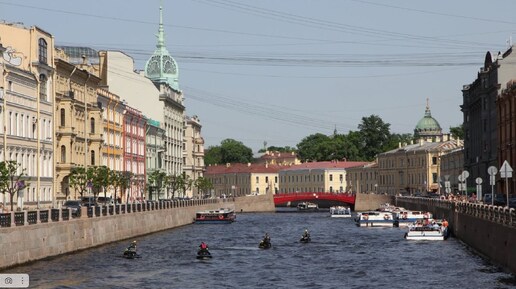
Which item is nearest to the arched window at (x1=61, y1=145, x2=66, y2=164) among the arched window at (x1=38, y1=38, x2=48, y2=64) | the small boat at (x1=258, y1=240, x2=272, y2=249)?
the arched window at (x1=38, y1=38, x2=48, y2=64)

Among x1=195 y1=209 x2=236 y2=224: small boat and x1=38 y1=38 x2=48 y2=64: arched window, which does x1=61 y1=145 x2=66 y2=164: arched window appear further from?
x1=195 y1=209 x2=236 y2=224: small boat

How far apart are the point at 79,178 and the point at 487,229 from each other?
41.8 meters

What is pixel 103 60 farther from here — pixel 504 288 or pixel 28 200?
pixel 504 288

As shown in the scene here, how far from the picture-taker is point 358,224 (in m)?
121

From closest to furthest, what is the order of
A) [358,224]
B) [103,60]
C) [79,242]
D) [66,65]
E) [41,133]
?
[79,242] < [41,133] < [66,65] < [358,224] < [103,60]

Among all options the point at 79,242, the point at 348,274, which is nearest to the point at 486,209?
the point at 348,274

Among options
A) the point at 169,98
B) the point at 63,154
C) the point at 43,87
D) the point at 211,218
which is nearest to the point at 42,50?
the point at 43,87

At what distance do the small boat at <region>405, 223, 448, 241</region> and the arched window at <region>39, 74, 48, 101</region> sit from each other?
99.3ft

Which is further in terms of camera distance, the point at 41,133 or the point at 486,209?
the point at 41,133

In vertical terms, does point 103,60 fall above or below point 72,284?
above

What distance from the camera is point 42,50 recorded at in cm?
9150

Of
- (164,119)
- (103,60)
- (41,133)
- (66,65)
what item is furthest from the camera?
(164,119)

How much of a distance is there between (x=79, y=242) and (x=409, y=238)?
29615mm

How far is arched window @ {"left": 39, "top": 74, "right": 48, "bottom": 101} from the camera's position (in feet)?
300
